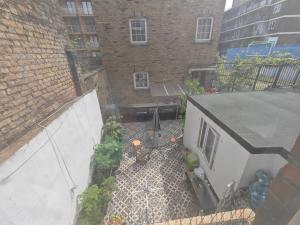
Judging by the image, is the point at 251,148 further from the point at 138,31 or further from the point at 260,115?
the point at 138,31

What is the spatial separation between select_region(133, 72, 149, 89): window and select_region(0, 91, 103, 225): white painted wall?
218 inches

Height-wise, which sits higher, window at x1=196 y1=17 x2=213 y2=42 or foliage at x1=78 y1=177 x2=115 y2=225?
window at x1=196 y1=17 x2=213 y2=42

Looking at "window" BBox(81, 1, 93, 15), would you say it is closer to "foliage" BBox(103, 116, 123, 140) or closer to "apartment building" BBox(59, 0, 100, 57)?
"apartment building" BBox(59, 0, 100, 57)

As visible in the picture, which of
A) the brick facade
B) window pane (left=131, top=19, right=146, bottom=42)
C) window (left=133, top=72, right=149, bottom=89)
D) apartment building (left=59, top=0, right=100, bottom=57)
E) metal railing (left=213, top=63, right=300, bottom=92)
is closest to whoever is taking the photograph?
metal railing (left=213, top=63, right=300, bottom=92)

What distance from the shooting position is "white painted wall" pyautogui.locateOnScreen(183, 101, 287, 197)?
256 centimetres

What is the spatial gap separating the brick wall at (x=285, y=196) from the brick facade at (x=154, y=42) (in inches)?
340

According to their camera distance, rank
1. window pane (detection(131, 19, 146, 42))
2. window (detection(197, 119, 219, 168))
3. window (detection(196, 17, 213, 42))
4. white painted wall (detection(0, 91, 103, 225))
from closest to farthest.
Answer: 1. white painted wall (detection(0, 91, 103, 225))
2. window (detection(197, 119, 219, 168))
3. window pane (detection(131, 19, 146, 42))
4. window (detection(196, 17, 213, 42))

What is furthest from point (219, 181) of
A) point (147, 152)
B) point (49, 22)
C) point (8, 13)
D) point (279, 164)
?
point (49, 22)

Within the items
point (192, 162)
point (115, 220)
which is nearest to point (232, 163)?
point (192, 162)

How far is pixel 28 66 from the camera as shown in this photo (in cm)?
253

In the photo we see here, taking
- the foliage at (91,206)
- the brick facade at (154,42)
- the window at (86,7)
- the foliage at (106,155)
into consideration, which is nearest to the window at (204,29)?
the brick facade at (154,42)

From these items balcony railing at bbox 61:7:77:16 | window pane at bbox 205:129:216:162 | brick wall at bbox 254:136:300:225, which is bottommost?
window pane at bbox 205:129:216:162

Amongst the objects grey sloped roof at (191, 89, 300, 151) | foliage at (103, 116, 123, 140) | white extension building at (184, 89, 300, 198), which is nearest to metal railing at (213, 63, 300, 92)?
white extension building at (184, 89, 300, 198)

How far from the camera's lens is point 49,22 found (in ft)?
11.4
